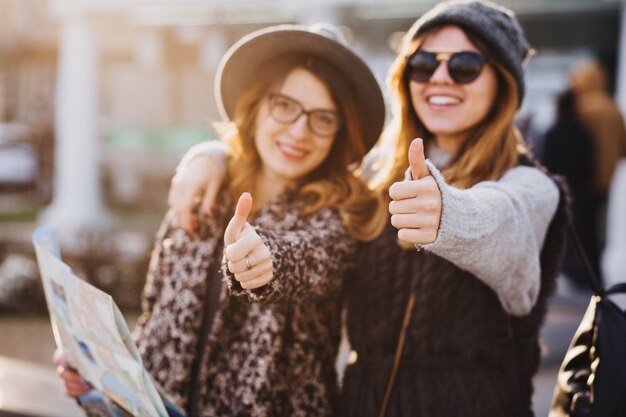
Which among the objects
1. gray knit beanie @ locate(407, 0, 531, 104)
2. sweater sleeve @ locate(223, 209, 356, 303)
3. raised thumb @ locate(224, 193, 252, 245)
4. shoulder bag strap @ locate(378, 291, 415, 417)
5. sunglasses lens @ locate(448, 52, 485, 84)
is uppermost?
gray knit beanie @ locate(407, 0, 531, 104)

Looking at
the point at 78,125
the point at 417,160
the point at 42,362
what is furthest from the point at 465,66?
the point at 78,125

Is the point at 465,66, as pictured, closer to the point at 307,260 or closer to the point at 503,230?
the point at 503,230

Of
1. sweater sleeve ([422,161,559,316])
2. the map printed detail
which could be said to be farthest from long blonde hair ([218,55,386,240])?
the map printed detail

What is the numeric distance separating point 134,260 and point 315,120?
529cm

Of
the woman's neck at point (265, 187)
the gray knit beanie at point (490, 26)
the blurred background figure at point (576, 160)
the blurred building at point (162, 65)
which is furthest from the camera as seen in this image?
the blurred building at point (162, 65)

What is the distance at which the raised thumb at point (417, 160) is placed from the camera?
4.62 ft

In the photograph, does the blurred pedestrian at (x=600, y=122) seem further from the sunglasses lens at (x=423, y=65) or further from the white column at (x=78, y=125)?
the white column at (x=78, y=125)

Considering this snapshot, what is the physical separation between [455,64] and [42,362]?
4.72 metres

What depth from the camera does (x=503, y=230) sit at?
1631 millimetres

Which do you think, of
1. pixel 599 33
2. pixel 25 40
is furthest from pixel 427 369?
pixel 25 40

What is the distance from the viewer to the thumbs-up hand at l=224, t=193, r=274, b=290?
154cm

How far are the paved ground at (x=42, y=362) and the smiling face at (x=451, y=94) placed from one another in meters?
0.71

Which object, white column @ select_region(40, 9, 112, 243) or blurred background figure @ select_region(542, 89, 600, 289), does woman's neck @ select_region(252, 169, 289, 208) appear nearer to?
blurred background figure @ select_region(542, 89, 600, 289)

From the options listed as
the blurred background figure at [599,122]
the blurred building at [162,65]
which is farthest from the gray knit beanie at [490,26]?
the blurred building at [162,65]
